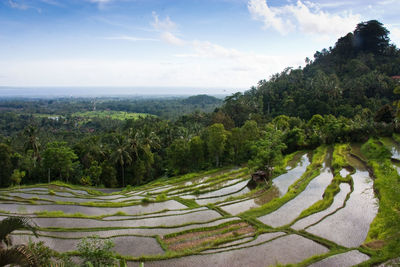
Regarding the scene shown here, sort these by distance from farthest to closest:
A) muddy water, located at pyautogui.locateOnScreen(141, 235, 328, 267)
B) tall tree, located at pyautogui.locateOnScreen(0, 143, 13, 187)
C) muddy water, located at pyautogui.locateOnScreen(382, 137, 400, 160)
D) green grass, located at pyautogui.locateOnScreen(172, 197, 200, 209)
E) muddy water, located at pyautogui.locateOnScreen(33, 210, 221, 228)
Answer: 1. tall tree, located at pyautogui.locateOnScreen(0, 143, 13, 187)
2. muddy water, located at pyautogui.locateOnScreen(382, 137, 400, 160)
3. green grass, located at pyautogui.locateOnScreen(172, 197, 200, 209)
4. muddy water, located at pyautogui.locateOnScreen(33, 210, 221, 228)
5. muddy water, located at pyautogui.locateOnScreen(141, 235, 328, 267)

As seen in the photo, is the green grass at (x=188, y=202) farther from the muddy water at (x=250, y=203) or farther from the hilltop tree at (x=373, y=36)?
the hilltop tree at (x=373, y=36)

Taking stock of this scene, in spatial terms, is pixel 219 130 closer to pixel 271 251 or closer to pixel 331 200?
pixel 331 200

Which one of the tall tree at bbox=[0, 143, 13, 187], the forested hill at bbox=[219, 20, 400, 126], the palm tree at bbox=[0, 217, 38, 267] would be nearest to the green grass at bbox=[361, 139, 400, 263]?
the palm tree at bbox=[0, 217, 38, 267]

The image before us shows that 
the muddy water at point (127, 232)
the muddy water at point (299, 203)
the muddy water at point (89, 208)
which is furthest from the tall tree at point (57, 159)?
the muddy water at point (299, 203)

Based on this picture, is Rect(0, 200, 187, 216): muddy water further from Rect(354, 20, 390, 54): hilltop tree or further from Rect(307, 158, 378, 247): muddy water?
Rect(354, 20, 390, 54): hilltop tree

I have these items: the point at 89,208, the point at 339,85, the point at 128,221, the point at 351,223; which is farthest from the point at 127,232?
the point at 339,85

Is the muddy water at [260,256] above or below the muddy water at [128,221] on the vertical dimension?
above

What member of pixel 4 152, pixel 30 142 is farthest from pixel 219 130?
pixel 4 152

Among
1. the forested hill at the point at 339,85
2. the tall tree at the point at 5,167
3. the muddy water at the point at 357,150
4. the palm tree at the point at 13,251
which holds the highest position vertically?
the forested hill at the point at 339,85
